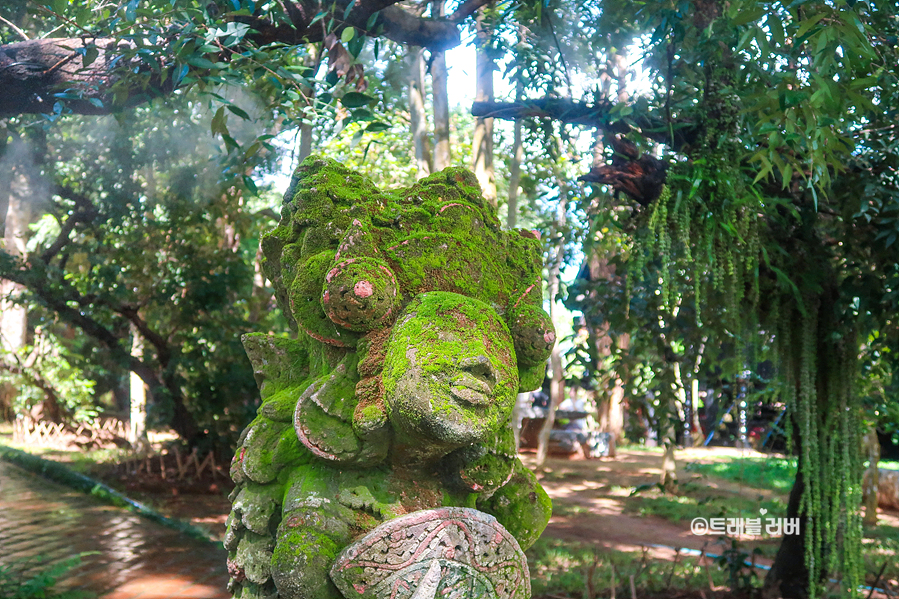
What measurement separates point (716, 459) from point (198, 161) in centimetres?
1004

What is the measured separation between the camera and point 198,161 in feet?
25.0

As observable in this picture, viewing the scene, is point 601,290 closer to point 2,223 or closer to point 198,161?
point 198,161

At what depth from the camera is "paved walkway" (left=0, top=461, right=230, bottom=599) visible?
15.6 ft

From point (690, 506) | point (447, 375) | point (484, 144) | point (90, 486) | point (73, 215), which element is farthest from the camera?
point (690, 506)

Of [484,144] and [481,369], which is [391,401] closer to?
[481,369]

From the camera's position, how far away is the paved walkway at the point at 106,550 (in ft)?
15.6

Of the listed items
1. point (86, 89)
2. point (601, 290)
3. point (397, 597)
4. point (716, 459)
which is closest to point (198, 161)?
point (86, 89)

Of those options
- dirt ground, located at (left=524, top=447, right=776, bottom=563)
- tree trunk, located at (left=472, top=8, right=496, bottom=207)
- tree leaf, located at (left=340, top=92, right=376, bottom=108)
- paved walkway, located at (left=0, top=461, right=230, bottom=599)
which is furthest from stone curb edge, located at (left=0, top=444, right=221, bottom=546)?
tree leaf, located at (left=340, top=92, right=376, bottom=108)

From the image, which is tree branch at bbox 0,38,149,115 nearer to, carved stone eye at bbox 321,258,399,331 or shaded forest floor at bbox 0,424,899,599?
carved stone eye at bbox 321,258,399,331

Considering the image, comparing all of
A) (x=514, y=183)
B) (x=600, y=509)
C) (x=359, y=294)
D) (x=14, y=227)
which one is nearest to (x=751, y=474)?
(x=600, y=509)

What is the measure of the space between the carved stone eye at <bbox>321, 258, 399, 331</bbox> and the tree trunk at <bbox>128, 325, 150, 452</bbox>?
6.97m

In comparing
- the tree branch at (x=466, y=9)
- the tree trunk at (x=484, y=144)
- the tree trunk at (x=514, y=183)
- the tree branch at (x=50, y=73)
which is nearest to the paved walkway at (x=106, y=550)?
the tree branch at (x=50, y=73)

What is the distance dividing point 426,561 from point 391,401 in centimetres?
44

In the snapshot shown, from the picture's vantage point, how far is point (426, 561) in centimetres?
187
